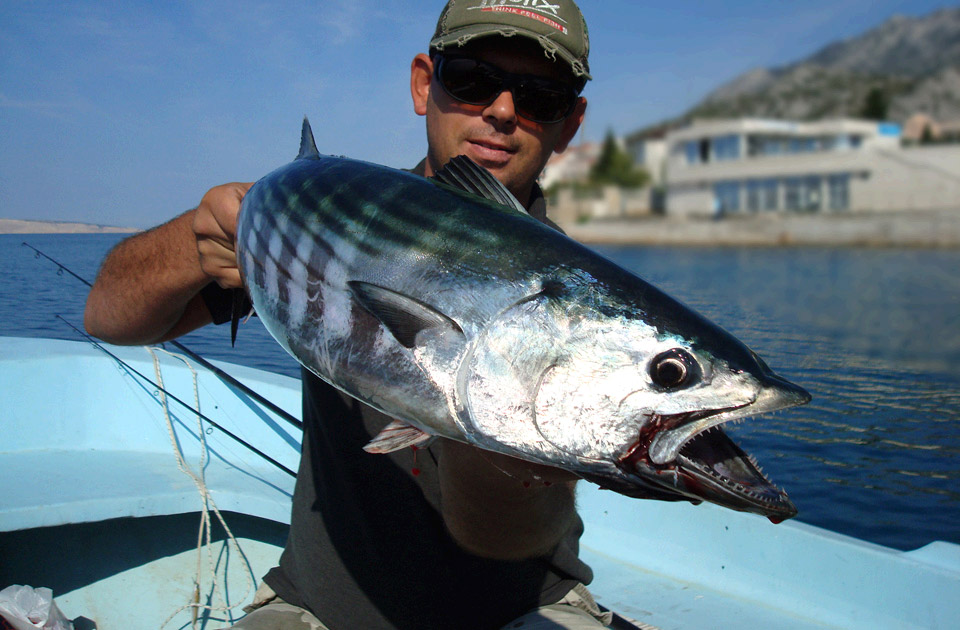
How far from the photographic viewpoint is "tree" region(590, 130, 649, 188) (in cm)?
457

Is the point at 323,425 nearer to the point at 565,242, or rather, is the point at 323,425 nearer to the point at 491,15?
the point at 565,242

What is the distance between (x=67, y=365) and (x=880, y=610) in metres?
4.27

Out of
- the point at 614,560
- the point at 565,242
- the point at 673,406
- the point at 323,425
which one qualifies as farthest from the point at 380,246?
the point at 614,560

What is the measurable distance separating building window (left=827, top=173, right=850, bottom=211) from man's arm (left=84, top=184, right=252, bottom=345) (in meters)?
4.15

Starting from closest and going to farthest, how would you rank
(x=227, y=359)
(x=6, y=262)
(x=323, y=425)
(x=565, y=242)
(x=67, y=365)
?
(x=565, y=242) → (x=323, y=425) → (x=6, y=262) → (x=67, y=365) → (x=227, y=359)

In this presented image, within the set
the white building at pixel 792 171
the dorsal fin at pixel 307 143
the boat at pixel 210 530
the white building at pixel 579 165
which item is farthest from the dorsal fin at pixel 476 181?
the white building at pixel 792 171

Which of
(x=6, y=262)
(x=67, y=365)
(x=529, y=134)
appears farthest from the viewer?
(x=67, y=365)

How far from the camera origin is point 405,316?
1.17 meters

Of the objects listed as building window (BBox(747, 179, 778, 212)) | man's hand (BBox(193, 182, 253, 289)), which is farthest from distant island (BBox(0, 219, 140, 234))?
building window (BBox(747, 179, 778, 212))

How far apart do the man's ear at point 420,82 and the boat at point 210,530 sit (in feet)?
4.82

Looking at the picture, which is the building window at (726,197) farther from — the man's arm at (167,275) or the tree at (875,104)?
the man's arm at (167,275)

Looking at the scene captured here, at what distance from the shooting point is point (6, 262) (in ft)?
10.6

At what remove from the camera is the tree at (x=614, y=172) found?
457 centimetres

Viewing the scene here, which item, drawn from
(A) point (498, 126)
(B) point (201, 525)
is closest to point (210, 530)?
(B) point (201, 525)
